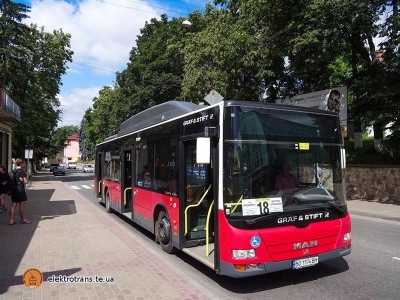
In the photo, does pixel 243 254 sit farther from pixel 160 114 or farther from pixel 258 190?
pixel 160 114

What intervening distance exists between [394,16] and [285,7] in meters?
4.70

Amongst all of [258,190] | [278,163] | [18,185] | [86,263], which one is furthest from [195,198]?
[18,185]

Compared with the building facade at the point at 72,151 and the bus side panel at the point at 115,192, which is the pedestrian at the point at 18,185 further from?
the building facade at the point at 72,151

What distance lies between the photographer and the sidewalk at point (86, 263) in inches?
206

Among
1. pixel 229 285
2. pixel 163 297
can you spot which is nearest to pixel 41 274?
pixel 163 297

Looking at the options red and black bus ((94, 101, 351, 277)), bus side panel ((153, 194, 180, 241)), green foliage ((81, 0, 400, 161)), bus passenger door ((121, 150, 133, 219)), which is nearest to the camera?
red and black bus ((94, 101, 351, 277))

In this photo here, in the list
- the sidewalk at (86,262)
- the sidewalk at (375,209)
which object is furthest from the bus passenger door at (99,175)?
the sidewalk at (375,209)

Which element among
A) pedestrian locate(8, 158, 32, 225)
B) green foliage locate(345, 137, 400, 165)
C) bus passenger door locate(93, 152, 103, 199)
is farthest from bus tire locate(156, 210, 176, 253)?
green foliage locate(345, 137, 400, 165)

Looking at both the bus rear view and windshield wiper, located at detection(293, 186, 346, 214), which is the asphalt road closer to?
the bus rear view

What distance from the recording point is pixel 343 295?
16.9 ft

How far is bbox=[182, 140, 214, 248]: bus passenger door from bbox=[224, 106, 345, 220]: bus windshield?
1.19 meters

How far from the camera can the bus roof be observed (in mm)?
8352

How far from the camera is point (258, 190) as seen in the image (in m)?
5.29

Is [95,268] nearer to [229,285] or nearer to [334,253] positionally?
[229,285]
